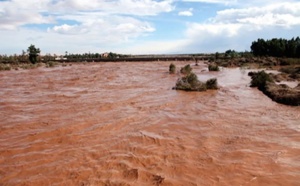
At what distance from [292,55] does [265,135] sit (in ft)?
177

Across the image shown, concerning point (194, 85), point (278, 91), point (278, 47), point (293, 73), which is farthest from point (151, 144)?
point (278, 47)

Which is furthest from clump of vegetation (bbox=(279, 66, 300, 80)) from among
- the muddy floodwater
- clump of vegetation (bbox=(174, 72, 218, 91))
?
the muddy floodwater

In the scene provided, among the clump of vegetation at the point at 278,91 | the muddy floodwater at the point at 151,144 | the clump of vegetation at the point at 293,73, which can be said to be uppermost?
the clump of vegetation at the point at 293,73

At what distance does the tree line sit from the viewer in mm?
55188

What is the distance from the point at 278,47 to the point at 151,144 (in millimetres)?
59194

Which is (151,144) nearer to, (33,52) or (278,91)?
(278,91)

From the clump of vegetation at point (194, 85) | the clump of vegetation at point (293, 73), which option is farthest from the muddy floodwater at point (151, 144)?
the clump of vegetation at point (293, 73)

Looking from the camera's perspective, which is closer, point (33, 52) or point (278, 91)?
point (278, 91)

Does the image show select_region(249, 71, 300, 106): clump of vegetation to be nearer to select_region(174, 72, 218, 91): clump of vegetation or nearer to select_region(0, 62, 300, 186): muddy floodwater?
select_region(0, 62, 300, 186): muddy floodwater


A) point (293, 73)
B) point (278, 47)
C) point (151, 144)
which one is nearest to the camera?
point (151, 144)

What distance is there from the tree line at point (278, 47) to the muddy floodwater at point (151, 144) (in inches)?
1926

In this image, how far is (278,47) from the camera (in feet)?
194

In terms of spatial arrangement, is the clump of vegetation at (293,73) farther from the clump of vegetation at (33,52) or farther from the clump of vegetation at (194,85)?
the clump of vegetation at (33,52)

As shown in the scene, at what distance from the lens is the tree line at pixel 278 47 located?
55.2 m
